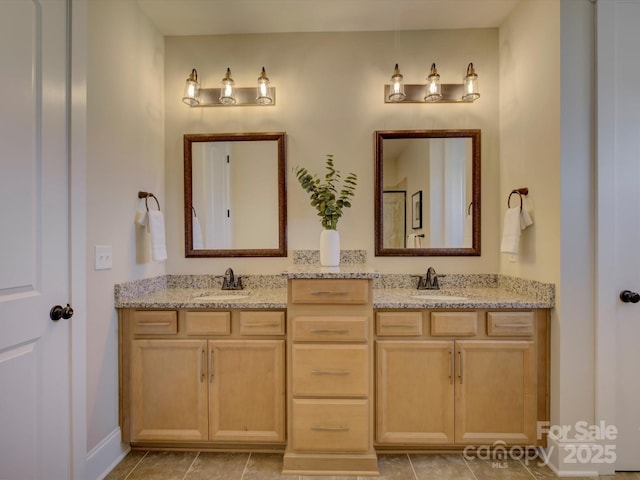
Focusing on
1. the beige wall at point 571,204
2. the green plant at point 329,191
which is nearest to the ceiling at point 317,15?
the beige wall at point 571,204

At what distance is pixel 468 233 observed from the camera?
2395 millimetres

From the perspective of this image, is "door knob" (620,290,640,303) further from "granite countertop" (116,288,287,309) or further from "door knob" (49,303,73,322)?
"door knob" (49,303,73,322)

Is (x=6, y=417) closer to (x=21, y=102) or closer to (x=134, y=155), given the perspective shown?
(x=21, y=102)

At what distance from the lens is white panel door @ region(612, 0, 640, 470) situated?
5.71 ft

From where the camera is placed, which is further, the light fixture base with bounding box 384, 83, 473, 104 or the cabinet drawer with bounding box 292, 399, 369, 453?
the light fixture base with bounding box 384, 83, 473, 104

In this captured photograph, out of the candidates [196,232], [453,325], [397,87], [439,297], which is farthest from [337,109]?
[453,325]

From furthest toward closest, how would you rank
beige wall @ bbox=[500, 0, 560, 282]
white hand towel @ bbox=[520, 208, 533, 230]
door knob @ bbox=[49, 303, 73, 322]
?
white hand towel @ bbox=[520, 208, 533, 230]
beige wall @ bbox=[500, 0, 560, 282]
door knob @ bbox=[49, 303, 73, 322]

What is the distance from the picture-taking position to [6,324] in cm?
120

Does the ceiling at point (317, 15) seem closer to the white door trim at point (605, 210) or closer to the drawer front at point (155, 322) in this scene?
the white door trim at point (605, 210)

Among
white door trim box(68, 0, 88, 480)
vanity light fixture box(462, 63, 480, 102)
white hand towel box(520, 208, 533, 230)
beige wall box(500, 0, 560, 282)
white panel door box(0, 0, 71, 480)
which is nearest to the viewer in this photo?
white panel door box(0, 0, 71, 480)

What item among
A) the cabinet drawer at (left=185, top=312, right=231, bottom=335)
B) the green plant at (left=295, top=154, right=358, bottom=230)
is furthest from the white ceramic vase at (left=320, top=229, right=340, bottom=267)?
the cabinet drawer at (left=185, top=312, right=231, bottom=335)

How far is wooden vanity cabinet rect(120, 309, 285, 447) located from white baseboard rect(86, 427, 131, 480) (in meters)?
0.06

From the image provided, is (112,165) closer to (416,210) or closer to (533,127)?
(416,210)

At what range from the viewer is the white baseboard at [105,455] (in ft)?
5.52
